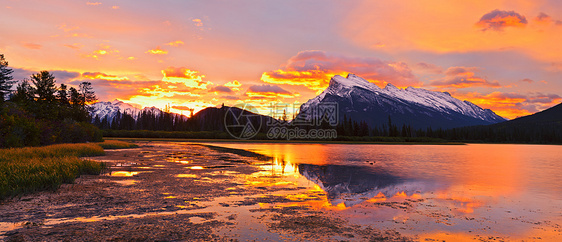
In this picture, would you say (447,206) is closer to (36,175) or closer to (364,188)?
(364,188)

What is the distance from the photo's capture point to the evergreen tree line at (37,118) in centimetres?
3578

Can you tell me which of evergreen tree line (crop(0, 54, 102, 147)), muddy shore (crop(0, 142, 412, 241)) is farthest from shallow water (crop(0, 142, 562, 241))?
evergreen tree line (crop(0, 54, 102, 147))

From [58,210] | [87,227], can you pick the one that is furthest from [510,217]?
[58,210]

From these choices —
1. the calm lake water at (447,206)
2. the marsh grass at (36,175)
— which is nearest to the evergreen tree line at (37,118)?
the marsh grass at (36,175)

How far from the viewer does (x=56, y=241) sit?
857 cm

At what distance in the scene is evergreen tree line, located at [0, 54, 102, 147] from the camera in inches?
1409

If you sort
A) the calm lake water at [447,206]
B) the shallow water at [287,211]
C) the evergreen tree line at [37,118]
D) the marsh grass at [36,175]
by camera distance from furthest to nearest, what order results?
the evergreen tree line at [37,118] → the marsh grass at [36,175] → the calm lake water at [447,206] → the shallow water at [287,211]

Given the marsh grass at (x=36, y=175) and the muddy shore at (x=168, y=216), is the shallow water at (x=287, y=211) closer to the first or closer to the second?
the muddy shore at (x=168, y=216)

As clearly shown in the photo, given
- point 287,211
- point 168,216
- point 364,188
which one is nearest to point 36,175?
point 168,216

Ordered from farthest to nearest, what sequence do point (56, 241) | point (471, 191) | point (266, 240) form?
point (471, 191)
point (266, 240)
point (56, 241)

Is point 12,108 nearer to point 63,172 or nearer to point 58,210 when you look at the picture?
point 63,172

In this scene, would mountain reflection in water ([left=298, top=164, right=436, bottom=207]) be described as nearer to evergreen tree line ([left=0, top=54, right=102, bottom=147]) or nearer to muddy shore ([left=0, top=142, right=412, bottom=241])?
muddy shore ([left=0, top=142, right=412, bottom=241])

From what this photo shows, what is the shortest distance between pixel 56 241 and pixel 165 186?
9.71m

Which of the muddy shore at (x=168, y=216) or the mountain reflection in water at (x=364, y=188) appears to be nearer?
the muddy shore at (x=168, y=216)
